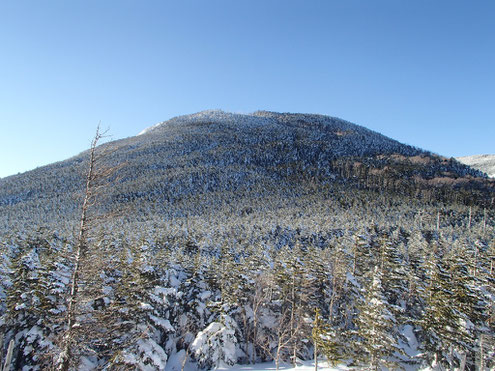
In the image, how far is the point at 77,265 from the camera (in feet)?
33.0

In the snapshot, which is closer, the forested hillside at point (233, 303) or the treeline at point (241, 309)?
the forested hillside at point (233, 303)

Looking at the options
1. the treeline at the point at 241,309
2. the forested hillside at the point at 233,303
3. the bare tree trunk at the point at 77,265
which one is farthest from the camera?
the treeline at the point at 241,309

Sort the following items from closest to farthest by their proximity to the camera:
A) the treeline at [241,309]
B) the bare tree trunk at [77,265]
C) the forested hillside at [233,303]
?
the bare tree trunk at [77,265] < the forested hillside at [233,303] < the treeline at [241,309]

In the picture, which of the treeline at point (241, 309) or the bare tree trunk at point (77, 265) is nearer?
the bare tree trunk at point (77, 265)

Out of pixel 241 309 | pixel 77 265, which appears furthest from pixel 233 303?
pixel 77 265

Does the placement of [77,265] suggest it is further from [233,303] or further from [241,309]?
[241,309]

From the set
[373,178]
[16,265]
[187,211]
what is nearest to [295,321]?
[16,265]

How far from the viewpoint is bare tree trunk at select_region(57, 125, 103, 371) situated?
9359 millimetres

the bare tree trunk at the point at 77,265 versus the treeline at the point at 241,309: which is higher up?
the bare tree trunk at the point at 77,265

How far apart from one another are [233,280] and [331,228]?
59218mm

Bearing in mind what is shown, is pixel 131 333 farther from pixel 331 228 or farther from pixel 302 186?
pixel 302 186

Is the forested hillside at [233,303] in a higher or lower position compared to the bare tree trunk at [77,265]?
lower

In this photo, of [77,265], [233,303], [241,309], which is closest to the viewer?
[77,265]

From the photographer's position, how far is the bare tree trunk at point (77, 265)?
936cm
